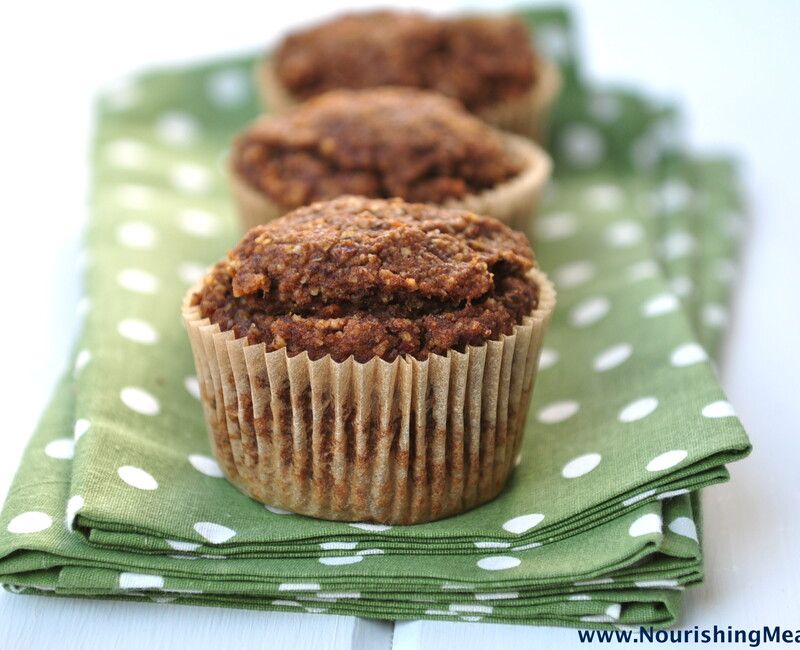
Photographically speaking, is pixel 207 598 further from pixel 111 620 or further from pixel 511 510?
pixel 511 510

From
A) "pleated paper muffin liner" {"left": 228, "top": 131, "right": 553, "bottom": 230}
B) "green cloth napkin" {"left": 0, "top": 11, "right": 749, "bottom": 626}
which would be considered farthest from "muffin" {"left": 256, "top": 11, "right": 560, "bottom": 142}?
"green cloth napkin" {"left": 0, "top": 11, "right": 749, "bottom": 626}

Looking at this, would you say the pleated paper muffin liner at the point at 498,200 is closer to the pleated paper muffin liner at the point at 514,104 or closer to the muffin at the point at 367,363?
the pleated paper muffin liner at the point at 514,104

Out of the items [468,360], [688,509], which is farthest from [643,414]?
[468,360]

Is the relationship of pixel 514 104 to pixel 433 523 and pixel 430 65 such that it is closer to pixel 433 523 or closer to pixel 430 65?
pixel 430 65

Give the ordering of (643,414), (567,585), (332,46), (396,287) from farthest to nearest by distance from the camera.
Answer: (332,46), (643,414), (396,287), (567,585)

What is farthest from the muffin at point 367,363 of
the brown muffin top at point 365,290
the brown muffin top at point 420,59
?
the brown muffin top at point 420,59

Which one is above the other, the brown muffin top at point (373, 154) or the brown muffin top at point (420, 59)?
the brown muffin top at point (420, 59)

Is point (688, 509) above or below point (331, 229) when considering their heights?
below
